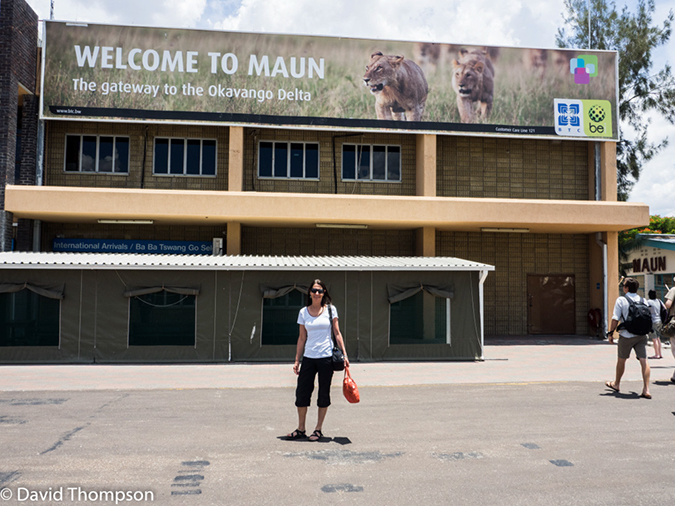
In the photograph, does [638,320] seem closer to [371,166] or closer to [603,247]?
[603,247]

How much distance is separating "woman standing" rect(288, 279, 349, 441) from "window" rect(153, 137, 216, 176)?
14605 millimetres

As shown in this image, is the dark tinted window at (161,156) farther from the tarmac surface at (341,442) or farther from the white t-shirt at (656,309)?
the white t-shirt at (656,309)

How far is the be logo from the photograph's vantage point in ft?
67.3

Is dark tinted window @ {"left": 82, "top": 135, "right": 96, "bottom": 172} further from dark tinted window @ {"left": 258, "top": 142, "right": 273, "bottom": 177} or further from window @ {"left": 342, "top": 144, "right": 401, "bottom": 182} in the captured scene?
window @ {"left": 342, "top": 144, "right": 401, "bottom": 182}

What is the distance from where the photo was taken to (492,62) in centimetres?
2028

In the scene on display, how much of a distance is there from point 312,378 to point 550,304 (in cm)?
1749

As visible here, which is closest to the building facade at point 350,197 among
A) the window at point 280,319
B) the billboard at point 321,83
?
the billboard at point 321,83

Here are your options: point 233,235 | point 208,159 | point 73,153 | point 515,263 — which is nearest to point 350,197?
point 233,235

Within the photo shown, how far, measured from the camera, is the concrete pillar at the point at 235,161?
1895 centimetres

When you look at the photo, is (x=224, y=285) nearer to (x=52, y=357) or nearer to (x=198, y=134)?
(x=52, y=357)

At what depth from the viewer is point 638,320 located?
31.3ft

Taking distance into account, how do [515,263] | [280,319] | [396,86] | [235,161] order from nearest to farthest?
[280,319] → [235,161] → [396,86] → [515,263]

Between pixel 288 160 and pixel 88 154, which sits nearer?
pixel 88 154

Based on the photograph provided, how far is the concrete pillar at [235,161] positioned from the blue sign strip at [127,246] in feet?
8.66
